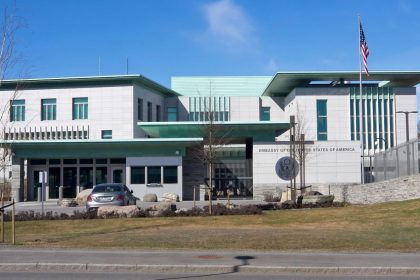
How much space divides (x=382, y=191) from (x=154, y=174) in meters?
18.0

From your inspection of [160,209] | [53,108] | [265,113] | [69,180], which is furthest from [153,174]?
[265,113]

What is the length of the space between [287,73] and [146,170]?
27022 mm

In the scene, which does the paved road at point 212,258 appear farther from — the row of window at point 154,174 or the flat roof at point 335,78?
the flat roof at point 335,78

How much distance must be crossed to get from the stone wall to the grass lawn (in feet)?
9.06

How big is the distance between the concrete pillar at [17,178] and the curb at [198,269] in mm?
33692

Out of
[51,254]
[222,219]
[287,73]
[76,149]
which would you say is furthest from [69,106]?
[51,254]

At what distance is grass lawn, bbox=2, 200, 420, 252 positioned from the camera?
16105 mm

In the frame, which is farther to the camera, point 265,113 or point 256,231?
point 265,113

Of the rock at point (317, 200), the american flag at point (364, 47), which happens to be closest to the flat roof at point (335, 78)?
the american flag at point (364, 47)

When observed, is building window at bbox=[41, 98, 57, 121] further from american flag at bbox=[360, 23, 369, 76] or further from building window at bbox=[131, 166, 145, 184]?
american flag at bbox=[360, 23, 369, 76]

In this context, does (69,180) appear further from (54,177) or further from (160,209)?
(160,209)

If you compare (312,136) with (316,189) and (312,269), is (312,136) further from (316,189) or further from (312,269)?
(312,269)

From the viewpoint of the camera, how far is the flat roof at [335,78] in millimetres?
66312

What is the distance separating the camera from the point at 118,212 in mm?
25062
